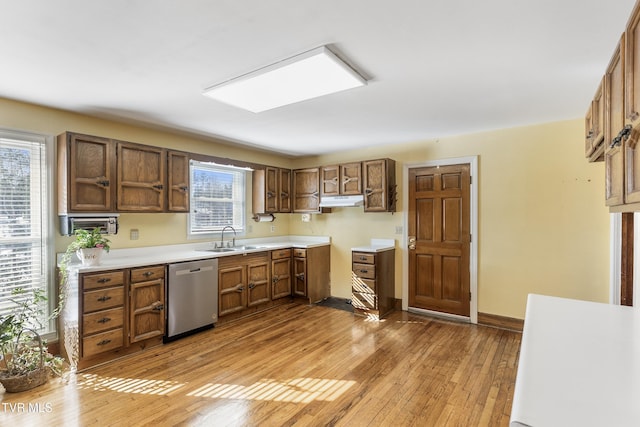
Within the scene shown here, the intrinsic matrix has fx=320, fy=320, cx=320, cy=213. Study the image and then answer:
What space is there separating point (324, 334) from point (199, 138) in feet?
9.79

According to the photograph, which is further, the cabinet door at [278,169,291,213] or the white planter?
the cabinet door at [278,169,291,213]

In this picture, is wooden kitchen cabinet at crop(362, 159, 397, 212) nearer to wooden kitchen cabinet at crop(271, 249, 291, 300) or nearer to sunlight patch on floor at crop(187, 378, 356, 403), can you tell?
wooden kitchen cabinet at crop(271, 249, 291, 300)

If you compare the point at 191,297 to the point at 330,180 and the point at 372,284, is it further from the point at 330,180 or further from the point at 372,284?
the point at 330,180

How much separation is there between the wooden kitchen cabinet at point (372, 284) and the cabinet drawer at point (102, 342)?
2765mm

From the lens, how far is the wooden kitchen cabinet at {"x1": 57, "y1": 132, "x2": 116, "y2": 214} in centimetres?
293

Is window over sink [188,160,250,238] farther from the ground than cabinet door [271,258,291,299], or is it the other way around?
window over sink [188,160,250,238]

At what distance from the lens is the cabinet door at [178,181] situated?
370cm

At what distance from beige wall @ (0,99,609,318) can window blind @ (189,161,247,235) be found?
0.26 meters

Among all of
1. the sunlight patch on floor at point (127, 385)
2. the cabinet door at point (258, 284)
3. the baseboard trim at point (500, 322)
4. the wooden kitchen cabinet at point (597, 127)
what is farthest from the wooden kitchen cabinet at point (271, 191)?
the wooden kitchen cabinet at point (597, 127)

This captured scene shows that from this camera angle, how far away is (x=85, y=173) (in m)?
3.03

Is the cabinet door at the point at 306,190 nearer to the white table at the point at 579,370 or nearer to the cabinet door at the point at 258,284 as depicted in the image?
the cabinet door at the point at 258,284

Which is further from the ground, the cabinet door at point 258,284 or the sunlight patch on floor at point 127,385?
the cabinet door at point 258,284

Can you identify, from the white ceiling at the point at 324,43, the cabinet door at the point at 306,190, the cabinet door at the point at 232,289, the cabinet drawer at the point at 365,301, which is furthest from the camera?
the cabinet door at the point at 306,190

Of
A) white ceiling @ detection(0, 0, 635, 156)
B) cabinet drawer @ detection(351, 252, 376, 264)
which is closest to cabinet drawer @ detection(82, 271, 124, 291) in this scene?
white ceiling @ detection(0, 0, 635, 156)
